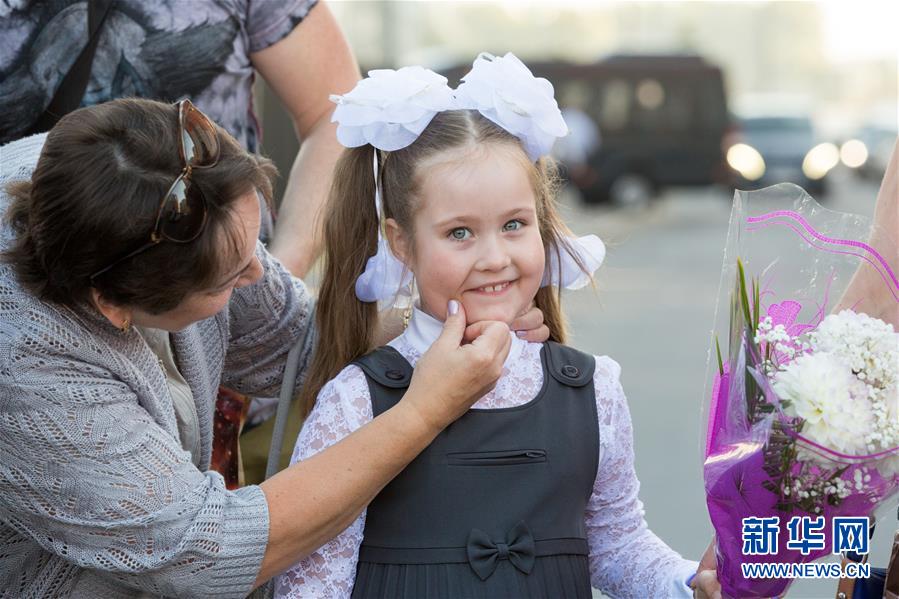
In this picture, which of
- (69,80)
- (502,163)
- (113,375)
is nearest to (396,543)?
(113,375)

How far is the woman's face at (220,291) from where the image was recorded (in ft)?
6.00

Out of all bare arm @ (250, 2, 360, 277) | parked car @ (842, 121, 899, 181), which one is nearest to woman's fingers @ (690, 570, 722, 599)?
bare arm @ (250, 2, 360, 277)

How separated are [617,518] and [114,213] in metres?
1.05

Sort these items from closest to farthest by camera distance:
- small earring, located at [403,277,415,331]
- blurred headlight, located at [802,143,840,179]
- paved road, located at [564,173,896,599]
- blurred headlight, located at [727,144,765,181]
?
small earring, located at [403,277,415,331] < paved road, located at [564,173,896,599] < blurred headlight, located at [727,144,765,181] < blurred headlight, located at [802,143,840,179]

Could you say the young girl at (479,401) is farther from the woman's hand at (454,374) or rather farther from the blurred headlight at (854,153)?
the blurred headlight at (854,153)

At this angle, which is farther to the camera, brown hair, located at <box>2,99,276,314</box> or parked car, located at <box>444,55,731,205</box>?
parked car, located at <box>444,55,731,205</box>

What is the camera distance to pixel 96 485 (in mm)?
1743

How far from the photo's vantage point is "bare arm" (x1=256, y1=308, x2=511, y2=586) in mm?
1838

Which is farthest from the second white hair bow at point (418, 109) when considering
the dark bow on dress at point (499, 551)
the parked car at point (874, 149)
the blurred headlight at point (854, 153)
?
the blurred headlight at point (854, 153)

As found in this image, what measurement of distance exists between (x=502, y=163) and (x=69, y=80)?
2.81ft

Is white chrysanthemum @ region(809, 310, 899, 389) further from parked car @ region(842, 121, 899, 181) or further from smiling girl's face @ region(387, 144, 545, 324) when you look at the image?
parked car @ region(842, 121, 899, 181)

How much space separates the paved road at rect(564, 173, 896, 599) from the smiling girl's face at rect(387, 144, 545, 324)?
344 millimetres

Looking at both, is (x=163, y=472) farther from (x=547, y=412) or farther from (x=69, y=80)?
(x=69, y=80)

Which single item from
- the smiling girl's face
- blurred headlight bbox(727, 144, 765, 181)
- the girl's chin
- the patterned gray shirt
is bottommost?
blurred headlight bbox(727, 144, 765, 181)
